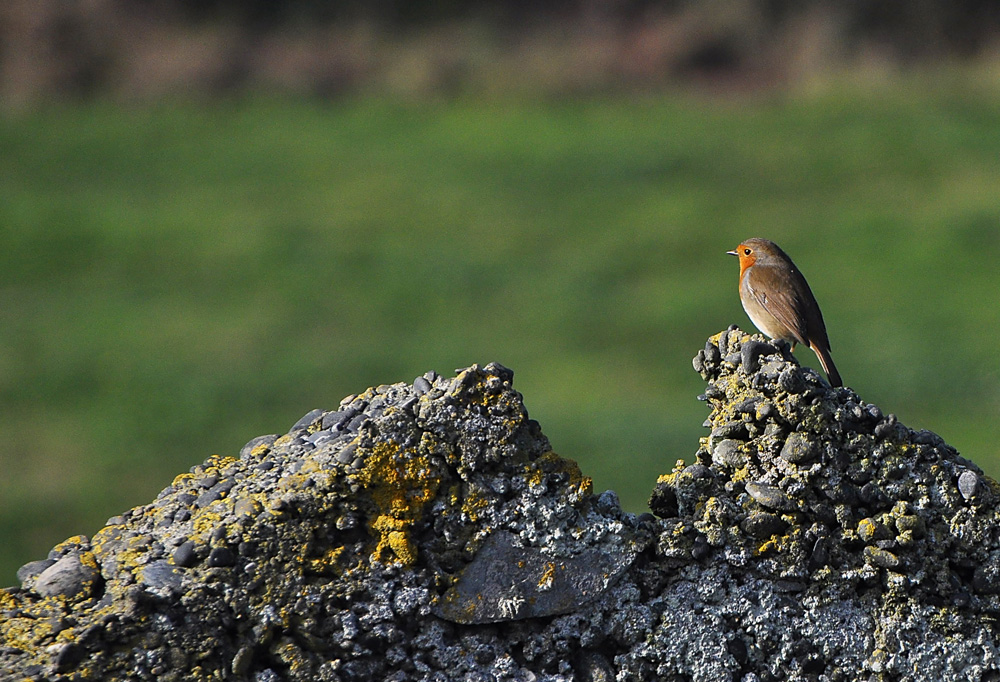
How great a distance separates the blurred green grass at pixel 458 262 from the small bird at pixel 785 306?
8.73 meters

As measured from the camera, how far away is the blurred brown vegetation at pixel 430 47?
102ft

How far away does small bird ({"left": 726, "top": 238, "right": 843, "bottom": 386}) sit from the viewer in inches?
244

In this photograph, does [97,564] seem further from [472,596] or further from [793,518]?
[793,518]

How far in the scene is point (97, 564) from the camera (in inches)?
137

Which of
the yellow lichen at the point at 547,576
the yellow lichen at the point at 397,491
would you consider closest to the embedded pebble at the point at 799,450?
the yellow lichen at the point at 547,576

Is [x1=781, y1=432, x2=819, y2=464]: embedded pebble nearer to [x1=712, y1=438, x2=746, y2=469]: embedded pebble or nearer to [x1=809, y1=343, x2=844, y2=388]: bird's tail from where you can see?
[x1=712, y1=438, x2=746, y2=469]: embedded pebble

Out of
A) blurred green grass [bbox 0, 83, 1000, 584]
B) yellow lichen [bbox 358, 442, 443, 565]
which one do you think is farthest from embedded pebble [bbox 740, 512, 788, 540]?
blurred green grass [bbox 0, 83, 1000, 584]

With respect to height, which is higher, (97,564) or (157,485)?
(157,485)

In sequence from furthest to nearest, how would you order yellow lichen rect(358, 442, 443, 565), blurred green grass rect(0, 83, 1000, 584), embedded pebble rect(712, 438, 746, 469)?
blurred green grass rect(0, 83, 1000, 584)
embedded pebble rect(712, 438, 746, 469)
yellow lichen rect(358, 442, 443, 565)

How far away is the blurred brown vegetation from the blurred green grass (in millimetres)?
694

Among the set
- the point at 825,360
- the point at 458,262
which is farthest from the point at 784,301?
the point at 458,262

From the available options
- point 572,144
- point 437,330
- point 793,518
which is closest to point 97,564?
point 793,518

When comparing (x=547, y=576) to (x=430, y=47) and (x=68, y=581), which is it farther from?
(x=430, y=47)

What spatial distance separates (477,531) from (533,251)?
21978 mm
